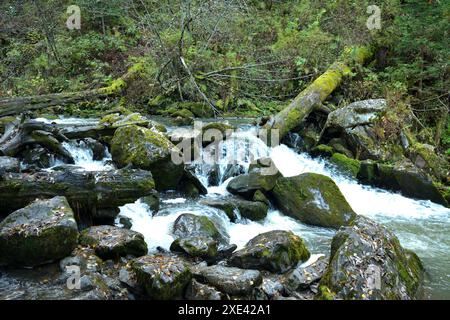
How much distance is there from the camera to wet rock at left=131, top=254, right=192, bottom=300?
178 inches

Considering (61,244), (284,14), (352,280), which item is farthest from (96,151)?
(284,14)

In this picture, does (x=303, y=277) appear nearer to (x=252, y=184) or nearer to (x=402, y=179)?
(x=252, y=184)

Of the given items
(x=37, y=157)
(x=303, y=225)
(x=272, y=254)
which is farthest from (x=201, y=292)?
(x=37, y=157)

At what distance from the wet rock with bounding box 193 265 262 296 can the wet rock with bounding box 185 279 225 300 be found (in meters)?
0.10

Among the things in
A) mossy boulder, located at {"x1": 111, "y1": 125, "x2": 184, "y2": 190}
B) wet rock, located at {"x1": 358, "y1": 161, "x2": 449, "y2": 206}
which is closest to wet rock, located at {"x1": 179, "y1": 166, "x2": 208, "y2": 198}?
mossy boulder, located at {"x1": 111, "y1": 125, "x2": 184, "y2": 190}

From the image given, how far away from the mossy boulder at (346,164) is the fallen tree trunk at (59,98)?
281 inches

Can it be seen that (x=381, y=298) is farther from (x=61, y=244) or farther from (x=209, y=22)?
(x=209, y=22)

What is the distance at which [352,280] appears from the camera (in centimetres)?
441

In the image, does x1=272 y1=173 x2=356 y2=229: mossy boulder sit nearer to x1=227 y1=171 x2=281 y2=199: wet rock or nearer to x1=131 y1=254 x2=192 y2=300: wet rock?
x1=227 y1=171 x2=281 y2=199: wet rock

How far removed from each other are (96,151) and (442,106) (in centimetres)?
1019

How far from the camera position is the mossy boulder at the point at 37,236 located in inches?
191

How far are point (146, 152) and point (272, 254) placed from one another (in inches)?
127

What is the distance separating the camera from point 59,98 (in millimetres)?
10398

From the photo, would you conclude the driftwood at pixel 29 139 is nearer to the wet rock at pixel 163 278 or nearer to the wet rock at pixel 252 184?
the wet rock at pixel 252 184
